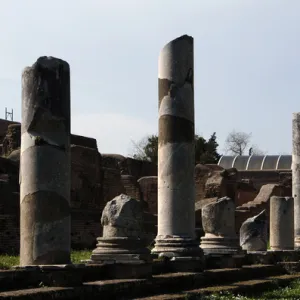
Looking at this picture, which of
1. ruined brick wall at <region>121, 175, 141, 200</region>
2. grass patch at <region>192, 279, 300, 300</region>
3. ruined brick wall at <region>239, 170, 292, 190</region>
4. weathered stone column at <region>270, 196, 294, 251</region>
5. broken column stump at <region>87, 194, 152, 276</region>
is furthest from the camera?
ruined brick wall at <region>239, 170, 292, 190</region>

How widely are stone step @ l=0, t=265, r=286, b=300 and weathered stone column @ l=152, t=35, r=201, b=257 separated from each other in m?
0.74

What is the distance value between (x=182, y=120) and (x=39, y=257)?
190 inches

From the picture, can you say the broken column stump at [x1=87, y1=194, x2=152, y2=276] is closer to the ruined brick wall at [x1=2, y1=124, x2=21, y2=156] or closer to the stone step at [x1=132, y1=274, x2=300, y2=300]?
the stone step at [x1=132, y1=274, x2=300, y2=300]

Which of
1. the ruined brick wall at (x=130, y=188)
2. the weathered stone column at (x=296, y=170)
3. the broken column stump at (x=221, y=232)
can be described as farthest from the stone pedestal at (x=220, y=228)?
the ruined brick wall at (x=130, y=188)

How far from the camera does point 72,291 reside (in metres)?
9.49

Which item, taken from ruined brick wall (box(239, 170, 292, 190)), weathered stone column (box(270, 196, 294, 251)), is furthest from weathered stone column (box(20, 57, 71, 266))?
ruined brick wall (box(239, 170, 292, 190))

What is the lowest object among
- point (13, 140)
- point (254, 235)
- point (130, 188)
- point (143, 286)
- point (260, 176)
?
point (143, 286)

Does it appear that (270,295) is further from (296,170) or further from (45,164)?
(296,170)

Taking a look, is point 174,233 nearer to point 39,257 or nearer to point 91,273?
point 91,273

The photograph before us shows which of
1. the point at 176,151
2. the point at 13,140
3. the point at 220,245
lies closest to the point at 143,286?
the point at 176,151

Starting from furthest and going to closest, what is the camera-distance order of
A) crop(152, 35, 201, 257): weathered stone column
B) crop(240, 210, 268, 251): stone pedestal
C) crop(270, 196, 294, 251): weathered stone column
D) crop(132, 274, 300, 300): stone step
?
crop(270, 196, 294, 251): weathered stone column < crop(240, 210, 268, 251): stone pedestal < crop(152, 35, 201, 257): weathered stone column < crop(132, 274, 300, 300): stone step

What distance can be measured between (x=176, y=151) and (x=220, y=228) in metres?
2.16

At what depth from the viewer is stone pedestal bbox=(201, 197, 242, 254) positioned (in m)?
14.8

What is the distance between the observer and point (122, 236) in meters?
11.6
